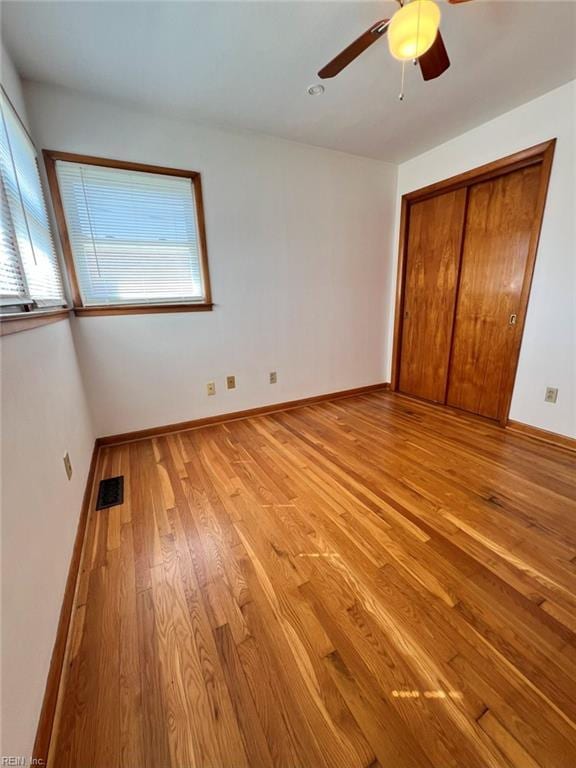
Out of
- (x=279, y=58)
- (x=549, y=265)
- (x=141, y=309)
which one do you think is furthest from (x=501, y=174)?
(x=141, y=309)

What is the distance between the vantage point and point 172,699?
2.97 ft

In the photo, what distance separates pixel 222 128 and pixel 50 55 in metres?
1.12

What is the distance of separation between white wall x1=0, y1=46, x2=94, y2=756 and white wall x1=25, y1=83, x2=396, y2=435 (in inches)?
26.7

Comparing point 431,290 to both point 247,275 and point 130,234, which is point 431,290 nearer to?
point 247,275

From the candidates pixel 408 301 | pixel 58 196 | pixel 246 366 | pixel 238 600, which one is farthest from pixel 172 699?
pixel 408 301

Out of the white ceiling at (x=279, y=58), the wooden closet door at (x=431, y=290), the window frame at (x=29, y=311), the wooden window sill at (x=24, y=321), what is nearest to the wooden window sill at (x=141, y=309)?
the window frame at (x=29, y=311)

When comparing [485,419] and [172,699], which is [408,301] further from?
[172,699]

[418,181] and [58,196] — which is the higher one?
[418,181]

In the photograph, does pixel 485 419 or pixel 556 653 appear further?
pixel 485 419

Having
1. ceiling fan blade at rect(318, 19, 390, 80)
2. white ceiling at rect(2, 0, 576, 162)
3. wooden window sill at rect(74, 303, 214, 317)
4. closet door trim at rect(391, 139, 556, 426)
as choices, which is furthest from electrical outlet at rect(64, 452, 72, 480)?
closet door trim at rect(391, 139, 556, 426)

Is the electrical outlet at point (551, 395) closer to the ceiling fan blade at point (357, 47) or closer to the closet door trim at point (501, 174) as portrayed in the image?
the closet door trim at point (501, 174)

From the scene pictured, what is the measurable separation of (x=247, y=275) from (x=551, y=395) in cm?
267

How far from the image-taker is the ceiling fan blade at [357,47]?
1250mm

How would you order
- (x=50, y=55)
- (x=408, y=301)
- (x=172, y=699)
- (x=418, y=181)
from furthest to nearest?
(x=408, y=301) < (x=418, y=181) < (x=50, y=55) < (x=172, y=699)
